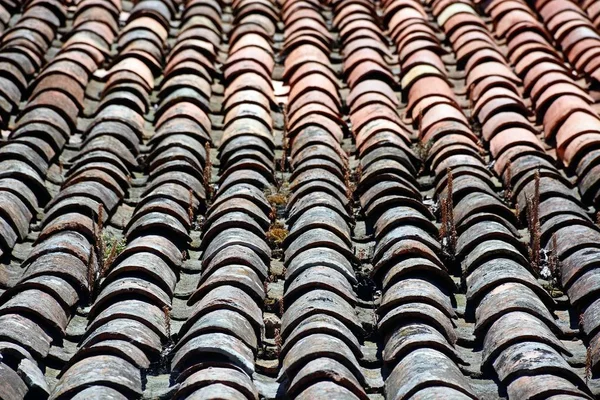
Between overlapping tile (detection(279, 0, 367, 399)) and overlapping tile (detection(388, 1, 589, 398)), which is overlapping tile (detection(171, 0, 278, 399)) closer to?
overlapping tile (detection(279, 0, 367, 399))

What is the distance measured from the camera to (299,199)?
5.56 metres

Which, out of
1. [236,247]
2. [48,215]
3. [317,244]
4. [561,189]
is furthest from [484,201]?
[48,215]

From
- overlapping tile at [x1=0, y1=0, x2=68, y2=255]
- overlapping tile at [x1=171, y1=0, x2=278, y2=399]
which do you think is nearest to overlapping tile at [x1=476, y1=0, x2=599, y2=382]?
overlapping tile at [x1=171, y1=0, x2=278, y2=399]

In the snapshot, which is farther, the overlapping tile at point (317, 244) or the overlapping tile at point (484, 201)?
the overlapping tile at point (484, 201)

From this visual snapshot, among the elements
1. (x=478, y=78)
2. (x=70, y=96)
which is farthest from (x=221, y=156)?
(x=478, y=78)

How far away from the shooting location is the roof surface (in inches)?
168

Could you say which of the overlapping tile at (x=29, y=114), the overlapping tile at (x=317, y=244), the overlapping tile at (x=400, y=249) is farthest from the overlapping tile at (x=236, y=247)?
the overlapping tile at (x=29, y=114)

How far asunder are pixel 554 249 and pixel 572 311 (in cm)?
40

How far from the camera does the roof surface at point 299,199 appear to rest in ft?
14.0

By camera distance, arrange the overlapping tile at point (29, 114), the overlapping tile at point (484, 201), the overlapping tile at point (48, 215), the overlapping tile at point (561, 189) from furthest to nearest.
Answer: the overlapping tile at point (29, 114) → the overlapping tile at point (561, 189) → the overlapping tile at point (48, 215) → the overlapping tile at point (484, 201)

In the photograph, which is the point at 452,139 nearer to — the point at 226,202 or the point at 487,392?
the point at 226,202

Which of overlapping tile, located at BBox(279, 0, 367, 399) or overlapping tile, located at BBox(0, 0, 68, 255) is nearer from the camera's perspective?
overlapping tile, located at BBox(279, 0, 367, 399)

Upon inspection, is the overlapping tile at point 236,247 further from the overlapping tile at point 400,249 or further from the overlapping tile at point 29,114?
the overlapping tile at point 29,114

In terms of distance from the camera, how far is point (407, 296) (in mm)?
4555
